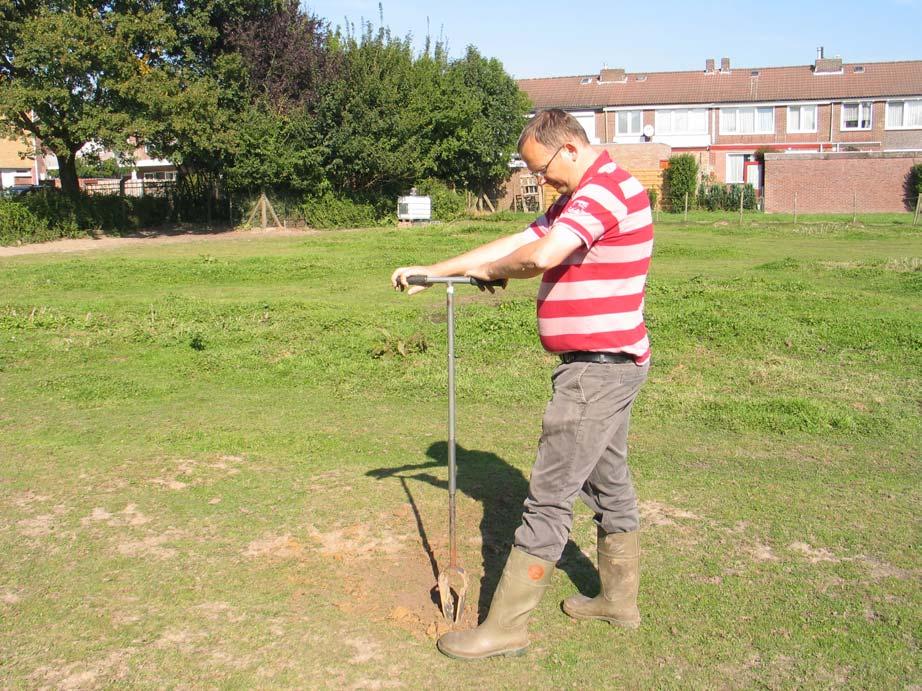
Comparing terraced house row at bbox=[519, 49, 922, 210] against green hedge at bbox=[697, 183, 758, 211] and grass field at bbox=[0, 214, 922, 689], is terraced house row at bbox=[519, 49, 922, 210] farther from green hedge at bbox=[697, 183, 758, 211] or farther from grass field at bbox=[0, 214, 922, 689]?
grass field at bbox=[0, 214, 922, 689]

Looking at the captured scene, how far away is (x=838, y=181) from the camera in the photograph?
41844mm

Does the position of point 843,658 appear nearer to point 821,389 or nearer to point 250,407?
point 821,389

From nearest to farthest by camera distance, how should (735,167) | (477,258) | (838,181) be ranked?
(477,258)
(838,181)
(735,167)

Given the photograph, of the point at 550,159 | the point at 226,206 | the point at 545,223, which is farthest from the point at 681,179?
the point at 550,159

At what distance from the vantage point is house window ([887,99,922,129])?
55.7 metres

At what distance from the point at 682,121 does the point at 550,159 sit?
57198mm

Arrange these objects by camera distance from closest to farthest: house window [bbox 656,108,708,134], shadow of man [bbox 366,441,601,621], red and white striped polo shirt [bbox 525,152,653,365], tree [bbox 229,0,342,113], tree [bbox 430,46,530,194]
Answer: red and white striped polo shirt [bbox 525,152,653,365], shadow of man [bbox 366,441,601,621], tree [bbox 229,0,342,113], tree [bbox 430,46,530,194], house window [bbox 656,108,708,134]

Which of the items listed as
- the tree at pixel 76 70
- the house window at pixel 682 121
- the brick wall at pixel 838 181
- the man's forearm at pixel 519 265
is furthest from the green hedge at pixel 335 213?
the man's forearm at pixel 519 265

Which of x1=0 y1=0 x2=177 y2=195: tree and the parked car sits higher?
x1=0 y1=0 x2=177 y2=195: tree

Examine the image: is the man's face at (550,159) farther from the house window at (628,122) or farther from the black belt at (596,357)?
the house window at (628,122)

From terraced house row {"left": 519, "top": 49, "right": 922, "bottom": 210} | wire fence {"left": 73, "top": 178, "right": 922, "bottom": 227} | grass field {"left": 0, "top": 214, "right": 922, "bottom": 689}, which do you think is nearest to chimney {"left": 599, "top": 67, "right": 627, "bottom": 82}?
terraced house row {"left": 519, "top": 49, "right": 922, "bottom": 210}

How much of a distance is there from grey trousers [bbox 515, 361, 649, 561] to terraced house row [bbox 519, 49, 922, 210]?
52851 mm

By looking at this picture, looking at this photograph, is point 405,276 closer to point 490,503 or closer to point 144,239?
point 490,503

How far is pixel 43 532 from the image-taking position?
203 inches
